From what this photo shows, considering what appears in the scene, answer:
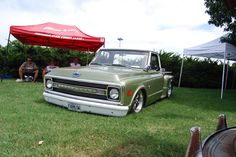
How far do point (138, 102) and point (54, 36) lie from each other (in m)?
7.19

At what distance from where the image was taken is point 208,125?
6.54 m

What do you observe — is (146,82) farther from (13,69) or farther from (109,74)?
(13,69)

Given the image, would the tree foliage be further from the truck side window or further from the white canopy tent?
the truck side window

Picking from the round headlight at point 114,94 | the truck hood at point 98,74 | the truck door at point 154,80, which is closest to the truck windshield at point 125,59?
the truck door at point 154,80

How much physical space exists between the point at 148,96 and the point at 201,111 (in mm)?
1531

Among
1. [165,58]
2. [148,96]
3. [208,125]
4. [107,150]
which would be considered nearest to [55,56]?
[165,58]

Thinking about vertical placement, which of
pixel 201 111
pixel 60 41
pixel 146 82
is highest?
pixel 60 41

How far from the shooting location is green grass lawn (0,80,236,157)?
438 centimetres

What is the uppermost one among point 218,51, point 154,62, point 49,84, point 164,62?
point 218,51

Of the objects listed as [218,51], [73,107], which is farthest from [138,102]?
[218,51]

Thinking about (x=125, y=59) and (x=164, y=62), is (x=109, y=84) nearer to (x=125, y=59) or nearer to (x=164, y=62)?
(x=125, y=59)

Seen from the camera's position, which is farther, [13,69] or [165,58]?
[165,58]

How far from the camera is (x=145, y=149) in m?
4.55

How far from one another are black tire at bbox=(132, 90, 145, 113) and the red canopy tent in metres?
6.89
